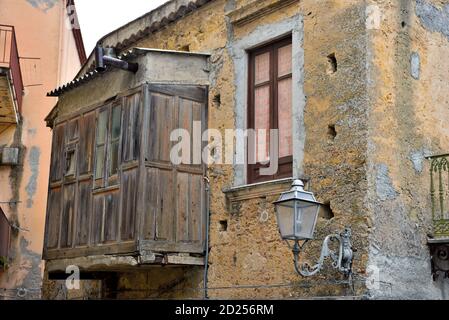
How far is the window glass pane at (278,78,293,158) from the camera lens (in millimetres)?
9406

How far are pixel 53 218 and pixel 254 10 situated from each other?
4.15m

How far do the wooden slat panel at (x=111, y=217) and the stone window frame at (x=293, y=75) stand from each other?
1.54 m

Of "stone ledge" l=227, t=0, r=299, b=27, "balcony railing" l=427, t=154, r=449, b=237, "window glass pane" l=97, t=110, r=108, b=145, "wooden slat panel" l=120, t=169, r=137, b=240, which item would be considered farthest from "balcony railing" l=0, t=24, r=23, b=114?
"balcony railing" l=427, t=154, r=449, b=237

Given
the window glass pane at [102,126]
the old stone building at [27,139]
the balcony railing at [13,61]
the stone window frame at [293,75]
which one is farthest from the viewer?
the old stone building at [27,139]

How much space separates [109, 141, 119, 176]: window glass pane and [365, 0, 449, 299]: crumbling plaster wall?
3474 millimetres

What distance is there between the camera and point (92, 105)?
35.8 feet

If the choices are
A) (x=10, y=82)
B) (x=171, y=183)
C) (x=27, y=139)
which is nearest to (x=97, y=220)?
(x=171, y=183)

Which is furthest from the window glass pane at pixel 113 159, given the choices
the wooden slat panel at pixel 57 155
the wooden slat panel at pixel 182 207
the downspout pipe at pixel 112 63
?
the wooden slat panel at pixel 57 155

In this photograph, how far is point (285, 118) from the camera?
9.50m

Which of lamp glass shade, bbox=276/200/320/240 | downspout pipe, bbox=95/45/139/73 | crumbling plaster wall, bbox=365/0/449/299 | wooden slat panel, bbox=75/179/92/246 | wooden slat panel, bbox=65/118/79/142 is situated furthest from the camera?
wooden slat panel, bbox=65/118/79/142

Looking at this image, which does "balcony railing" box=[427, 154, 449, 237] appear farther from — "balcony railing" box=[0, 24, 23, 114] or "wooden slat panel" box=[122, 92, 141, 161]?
"balcony railing" box=[0, 24, 23, 114]

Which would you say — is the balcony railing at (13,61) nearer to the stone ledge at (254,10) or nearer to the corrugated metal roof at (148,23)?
the corrugated metal roof at (148,23)

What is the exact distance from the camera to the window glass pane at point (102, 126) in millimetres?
10555
